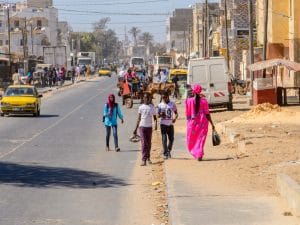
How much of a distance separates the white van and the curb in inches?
921

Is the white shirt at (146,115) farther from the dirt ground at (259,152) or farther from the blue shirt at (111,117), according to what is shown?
the blue shirt at (111,117)

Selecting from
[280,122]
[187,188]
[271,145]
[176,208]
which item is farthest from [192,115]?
[280,122]

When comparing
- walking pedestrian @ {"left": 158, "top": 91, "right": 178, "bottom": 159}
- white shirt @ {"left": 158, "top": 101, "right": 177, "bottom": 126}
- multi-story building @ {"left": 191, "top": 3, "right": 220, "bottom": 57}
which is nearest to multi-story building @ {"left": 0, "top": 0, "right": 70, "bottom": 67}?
multi-story building @ {"left": 191, "top": 3, "right": 220, "bottom": 57}

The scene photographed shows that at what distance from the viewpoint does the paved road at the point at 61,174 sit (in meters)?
12.2

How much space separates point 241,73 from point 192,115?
→ 178ft

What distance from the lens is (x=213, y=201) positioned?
12.5 m

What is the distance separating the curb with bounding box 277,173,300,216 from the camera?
35.0 feet

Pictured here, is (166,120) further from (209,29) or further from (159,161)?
(209,29)

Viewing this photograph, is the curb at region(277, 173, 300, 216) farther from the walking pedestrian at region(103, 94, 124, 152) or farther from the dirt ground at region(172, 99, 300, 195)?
the walking pedestrian at region(103, 94, 124, 152)

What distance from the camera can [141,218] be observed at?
38.7ft

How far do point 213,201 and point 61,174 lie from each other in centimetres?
522

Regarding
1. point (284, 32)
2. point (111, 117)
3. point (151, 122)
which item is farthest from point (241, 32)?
point (151, 122)

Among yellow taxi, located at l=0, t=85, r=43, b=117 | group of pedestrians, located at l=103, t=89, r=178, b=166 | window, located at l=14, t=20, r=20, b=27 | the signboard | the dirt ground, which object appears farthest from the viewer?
window, located at l=14, t=20, r=20, b=27

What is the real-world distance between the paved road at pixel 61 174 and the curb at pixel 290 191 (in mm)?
2331
